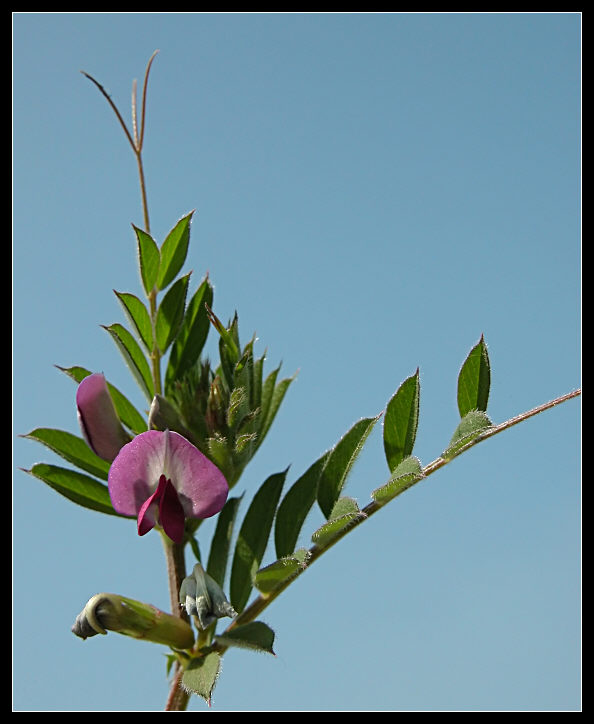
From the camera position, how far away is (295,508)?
120 centimetres

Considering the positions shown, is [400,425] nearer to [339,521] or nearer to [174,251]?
[339,521]

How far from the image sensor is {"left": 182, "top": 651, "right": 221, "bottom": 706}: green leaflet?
1.02 m

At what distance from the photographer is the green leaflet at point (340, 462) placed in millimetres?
1176

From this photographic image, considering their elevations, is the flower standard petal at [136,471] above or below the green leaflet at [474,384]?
below

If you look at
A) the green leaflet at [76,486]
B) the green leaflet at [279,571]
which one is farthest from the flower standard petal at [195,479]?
the green leaflet at [76,486]

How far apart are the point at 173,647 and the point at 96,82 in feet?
2.92

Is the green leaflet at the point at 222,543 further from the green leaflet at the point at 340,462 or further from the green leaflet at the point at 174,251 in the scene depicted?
the green leaflet at the point at 174,251

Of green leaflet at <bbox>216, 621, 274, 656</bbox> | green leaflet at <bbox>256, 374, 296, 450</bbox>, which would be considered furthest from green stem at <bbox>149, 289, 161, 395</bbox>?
green leaflet at <bbox>216, 621, 274, 656</bbox>

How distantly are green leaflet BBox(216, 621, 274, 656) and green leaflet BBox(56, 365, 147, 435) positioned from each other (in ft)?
1.21

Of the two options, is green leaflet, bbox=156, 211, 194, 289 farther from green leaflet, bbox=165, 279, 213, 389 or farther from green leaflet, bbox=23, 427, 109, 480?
green leaflet, bbox=23, 427, 109, 480

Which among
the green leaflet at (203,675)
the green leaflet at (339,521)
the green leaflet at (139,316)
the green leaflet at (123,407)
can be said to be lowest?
the green leaflet at (203,675)

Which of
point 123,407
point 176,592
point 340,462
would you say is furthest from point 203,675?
point 123,407

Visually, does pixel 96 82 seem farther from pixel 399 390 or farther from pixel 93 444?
pixel 399 390
